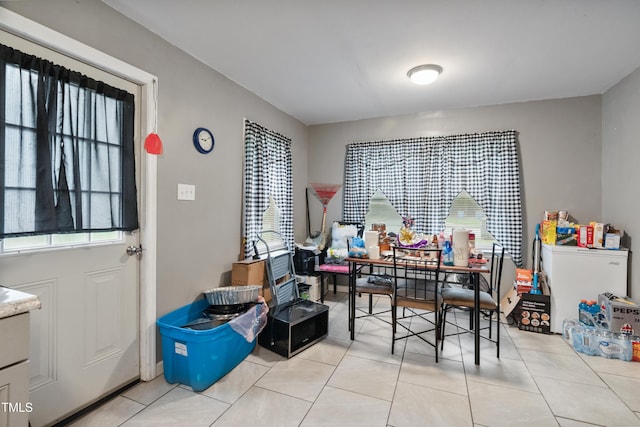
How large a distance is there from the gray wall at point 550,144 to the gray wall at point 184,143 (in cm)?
256

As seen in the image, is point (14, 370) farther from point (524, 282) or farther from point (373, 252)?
point (524, 282)

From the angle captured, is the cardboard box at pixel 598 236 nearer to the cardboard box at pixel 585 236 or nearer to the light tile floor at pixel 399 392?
the cardboard box at pixel 585 236

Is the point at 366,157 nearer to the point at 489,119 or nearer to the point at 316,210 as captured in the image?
the point at 316,210

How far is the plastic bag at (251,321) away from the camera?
2061 millimetres

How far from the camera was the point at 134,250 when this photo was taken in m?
1.96

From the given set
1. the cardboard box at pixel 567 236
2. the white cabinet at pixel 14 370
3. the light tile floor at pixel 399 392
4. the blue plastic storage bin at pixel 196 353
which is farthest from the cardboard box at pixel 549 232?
the white cabinet at pixel 14 370

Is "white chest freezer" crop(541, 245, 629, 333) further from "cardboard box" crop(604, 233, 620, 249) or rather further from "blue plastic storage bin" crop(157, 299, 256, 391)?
"blue plastic storage bin" crop(157, 299, 256, 391)

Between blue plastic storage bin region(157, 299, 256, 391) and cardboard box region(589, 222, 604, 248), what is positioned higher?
cardboard box region(589, 222, 604, 248)

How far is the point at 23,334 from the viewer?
92cm

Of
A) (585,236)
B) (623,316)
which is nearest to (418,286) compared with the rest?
(623,316)

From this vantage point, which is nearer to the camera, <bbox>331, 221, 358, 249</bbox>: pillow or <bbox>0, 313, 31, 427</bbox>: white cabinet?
<bbox>0, 313, 31, 427</bbox>: white cabinet

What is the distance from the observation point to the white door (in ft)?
4.87

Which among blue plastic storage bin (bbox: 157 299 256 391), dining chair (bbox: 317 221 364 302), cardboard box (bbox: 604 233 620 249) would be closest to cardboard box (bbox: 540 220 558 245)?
cardboard box (bbox: 604 233 620 249)

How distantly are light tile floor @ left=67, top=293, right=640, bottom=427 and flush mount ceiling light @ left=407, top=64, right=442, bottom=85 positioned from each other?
2.46 meters
